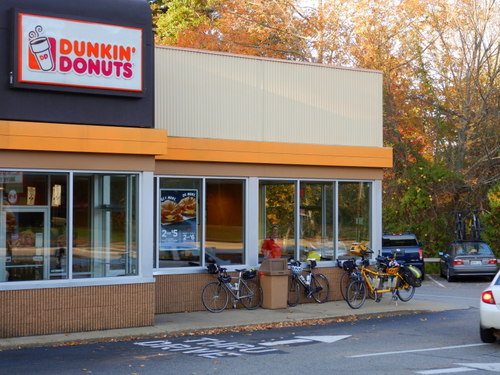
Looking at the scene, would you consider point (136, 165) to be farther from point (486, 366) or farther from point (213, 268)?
point (486, 366)

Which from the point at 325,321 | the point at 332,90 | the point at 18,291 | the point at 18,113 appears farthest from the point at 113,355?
the point at 332,90

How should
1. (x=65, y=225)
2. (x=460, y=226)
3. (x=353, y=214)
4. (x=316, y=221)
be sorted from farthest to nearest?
1. (x=460, y=226)
2. (x=353, y=214)
3. (x=316, y=221)
4. (x=65, y=225)

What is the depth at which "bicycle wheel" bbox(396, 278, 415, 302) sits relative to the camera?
18.8 m

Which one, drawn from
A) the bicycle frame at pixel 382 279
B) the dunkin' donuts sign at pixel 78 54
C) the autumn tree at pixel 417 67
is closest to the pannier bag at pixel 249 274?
the bicycle frame at pixel 382 279

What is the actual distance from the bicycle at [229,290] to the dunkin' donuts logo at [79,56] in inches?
193

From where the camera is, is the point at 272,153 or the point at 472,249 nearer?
the point at 272,153

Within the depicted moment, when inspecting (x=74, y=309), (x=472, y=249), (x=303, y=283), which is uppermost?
(x=472, y=249)

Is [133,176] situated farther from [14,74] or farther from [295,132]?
[295,132]

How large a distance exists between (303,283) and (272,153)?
3069 mm

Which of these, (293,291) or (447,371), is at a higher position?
(293,291)

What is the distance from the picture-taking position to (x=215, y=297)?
55.8ft

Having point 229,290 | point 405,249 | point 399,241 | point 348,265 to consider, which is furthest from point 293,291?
point 399,241

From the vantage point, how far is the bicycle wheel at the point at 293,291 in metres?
18.3

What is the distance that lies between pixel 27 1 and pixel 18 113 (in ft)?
6.27
